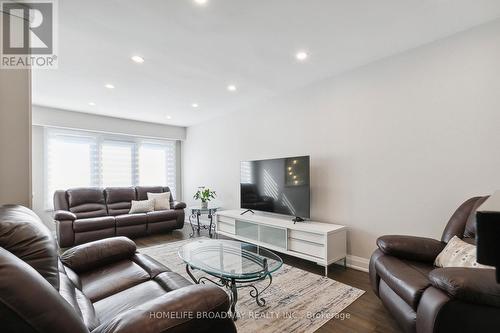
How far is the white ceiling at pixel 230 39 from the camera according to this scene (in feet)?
6.36

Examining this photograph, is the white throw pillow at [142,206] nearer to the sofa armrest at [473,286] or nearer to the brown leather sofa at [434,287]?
the brown leather sofa at [434,287]

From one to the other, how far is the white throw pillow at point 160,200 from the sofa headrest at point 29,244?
13.0ft

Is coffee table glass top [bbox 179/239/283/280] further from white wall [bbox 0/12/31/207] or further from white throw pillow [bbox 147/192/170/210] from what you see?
white throw pillow [bbox 147/192/170/210]

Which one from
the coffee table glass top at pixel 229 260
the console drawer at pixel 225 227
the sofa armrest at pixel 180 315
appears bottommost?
the console drawer at pixel 225 227

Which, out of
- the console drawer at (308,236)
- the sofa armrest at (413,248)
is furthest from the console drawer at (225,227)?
the sofa armrest at (413,248)

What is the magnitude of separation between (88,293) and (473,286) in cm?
224

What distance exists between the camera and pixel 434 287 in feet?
4.70

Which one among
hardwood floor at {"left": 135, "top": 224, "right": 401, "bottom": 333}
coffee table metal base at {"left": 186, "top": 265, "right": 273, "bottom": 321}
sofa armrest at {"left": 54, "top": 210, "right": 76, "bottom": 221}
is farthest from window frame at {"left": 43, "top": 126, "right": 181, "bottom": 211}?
hardwood floor at {"left": 135, "top": 224, "right": 401, "bottom": 333}

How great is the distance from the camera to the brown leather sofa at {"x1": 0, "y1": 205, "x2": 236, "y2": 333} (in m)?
0.73

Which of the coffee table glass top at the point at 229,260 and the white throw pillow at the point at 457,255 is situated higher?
the white throw pillow at the point at 457,255

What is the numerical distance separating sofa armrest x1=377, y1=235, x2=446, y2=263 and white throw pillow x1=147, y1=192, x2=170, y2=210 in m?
4.26

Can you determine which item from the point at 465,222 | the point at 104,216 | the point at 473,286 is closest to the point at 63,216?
the point at 104,216

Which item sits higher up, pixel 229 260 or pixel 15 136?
pixel 15 136

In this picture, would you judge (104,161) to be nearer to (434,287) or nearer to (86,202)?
(86,202)
